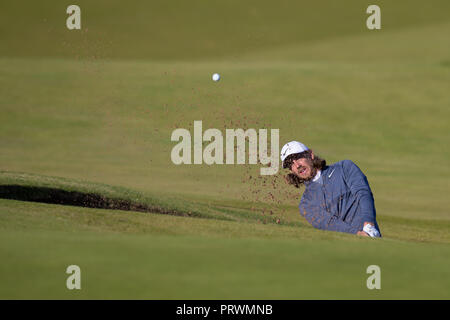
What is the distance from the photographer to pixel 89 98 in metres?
31.6

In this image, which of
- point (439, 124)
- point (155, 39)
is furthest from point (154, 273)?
point (155, 39)

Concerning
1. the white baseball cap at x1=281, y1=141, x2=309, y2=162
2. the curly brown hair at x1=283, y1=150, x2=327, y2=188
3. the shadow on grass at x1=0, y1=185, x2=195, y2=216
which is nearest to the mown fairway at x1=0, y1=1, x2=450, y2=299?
the shadow on grass at x1=0, y1=185, x2=195, y2=216

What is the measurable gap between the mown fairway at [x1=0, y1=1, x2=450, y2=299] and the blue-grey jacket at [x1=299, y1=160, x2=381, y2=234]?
0.58 meters

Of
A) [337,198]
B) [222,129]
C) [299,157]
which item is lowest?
[337,198]

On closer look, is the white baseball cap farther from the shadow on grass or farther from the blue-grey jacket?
the shadow on grass

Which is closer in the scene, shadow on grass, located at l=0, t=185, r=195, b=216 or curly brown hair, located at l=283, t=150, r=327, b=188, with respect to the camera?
curly brown hair, located at l=283, t=150, r=327, b=188

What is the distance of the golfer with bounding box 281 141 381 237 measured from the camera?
8.62m

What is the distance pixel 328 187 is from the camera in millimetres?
8789

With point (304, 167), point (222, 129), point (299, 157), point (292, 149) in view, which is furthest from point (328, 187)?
point (222, 129)

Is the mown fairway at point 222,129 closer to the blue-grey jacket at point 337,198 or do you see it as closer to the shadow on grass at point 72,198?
the shadow on grass at point 72,198

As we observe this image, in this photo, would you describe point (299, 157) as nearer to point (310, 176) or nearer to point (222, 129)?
point (310, 176)

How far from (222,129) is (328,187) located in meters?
19.8

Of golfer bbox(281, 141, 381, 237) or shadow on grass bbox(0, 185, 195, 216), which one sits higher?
shadow on grass bbox(0, 185, 195, 216)

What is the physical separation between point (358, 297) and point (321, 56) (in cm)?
4004
